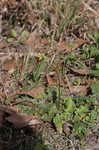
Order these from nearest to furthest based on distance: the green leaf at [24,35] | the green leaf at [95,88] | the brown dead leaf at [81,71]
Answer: the green leaf at [95,88] < the brown dead leaf at [81,71] < the green leaf at [24,35]

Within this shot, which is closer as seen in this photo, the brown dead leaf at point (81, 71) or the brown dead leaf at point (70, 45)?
the brown dead leaf at point (81, 71)

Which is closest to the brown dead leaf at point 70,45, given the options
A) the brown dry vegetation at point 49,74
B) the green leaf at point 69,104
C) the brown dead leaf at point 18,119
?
the brown dry vegetation at point 49,74

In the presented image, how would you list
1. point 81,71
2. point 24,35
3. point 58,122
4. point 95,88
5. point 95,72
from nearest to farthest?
point 58,122 < point 95,88 < point 95,72 < point 81,71 < point 24,35

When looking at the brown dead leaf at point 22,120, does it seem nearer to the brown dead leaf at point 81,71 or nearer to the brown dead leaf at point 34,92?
the brown dead leaf at point 34,92

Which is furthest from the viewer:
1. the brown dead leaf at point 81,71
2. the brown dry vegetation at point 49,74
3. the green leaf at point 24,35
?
the green leaf at point 24,35

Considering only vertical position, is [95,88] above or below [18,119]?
above

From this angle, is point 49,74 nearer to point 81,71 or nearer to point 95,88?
point 81,71

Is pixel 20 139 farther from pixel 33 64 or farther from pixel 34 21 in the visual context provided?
pixel 34 21

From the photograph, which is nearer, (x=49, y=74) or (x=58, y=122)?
(x=58, y=122)

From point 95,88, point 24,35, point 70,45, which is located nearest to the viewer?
point 95,88

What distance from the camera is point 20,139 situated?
2395 mm

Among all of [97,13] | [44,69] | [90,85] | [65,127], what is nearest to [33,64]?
[44,69]

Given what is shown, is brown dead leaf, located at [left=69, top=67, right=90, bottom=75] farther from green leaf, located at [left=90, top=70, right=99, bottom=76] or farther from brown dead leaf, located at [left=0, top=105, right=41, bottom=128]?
brown dead leaf, located at [left=0, top=105, right=41, bottom=128]

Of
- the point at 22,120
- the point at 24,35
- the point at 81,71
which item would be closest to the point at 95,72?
the point at 81,71
